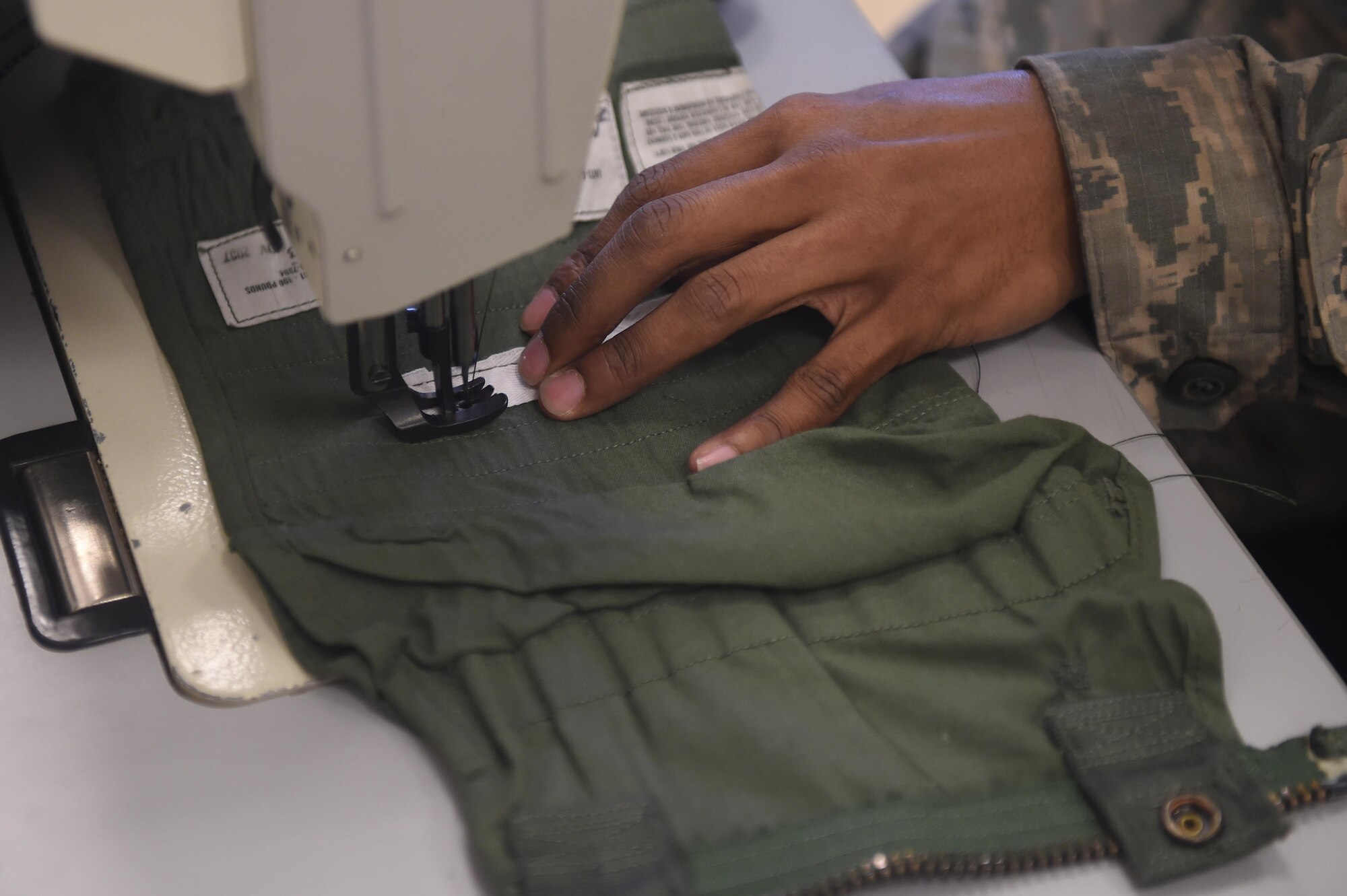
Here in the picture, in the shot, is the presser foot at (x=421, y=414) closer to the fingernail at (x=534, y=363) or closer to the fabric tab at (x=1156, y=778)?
the fingernail at (x=534, y=363)

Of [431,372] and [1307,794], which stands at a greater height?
[431,372]

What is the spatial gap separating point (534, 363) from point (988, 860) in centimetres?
50

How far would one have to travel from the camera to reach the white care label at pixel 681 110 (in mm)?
1080

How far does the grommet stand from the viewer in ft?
3.21

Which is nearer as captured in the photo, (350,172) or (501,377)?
(350,172)

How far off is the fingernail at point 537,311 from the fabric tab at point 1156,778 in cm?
52

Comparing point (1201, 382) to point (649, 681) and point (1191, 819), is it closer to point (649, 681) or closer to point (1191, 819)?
point (1191, 819)

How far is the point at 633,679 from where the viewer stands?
27.6 inches

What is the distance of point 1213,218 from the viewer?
0.95 m

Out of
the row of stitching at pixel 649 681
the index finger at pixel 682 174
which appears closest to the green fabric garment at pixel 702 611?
the row of stitching at pixel 649 681

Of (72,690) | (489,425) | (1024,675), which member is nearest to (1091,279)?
(1024,675)

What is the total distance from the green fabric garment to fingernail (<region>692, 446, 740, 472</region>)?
0.07ft

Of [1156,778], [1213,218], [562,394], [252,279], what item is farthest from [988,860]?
[252,279]

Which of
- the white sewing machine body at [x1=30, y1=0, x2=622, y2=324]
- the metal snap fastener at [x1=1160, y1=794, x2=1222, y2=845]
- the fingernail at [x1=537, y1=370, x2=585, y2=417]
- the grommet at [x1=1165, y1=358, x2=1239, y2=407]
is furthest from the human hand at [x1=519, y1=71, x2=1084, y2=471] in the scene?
the metal snap fastener at [x1=1160, y1=794, x2=1222, y2=845]
